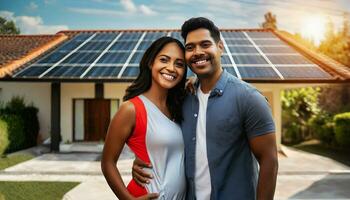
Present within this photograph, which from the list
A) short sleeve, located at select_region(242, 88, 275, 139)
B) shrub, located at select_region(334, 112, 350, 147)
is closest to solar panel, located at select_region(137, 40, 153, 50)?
shrub, located at select_region(334, 112, 350, 147)

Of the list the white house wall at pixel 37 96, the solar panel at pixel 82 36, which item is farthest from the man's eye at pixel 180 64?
the solar panel at pixel 82 36

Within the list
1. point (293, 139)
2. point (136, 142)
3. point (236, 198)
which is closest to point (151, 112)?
point (136, 142)

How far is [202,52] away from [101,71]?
8.29 meters

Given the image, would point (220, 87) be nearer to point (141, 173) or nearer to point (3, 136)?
point (141, 173)

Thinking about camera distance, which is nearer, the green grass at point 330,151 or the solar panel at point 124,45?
the green grass at point 330,151

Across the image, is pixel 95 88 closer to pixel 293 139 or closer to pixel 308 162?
pixel 308 162

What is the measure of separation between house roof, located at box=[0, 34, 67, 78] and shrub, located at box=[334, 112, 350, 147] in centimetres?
990

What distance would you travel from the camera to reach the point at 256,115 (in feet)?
6.87

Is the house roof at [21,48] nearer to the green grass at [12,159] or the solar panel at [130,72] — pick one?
the green grass at [12,159]

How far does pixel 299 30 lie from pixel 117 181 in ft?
111

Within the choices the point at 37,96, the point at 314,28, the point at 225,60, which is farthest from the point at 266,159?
the point at 314,28

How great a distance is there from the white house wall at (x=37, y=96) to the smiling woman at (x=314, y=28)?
66.3 ft

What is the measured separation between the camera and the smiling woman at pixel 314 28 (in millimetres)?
27155

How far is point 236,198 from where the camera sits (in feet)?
7.43
